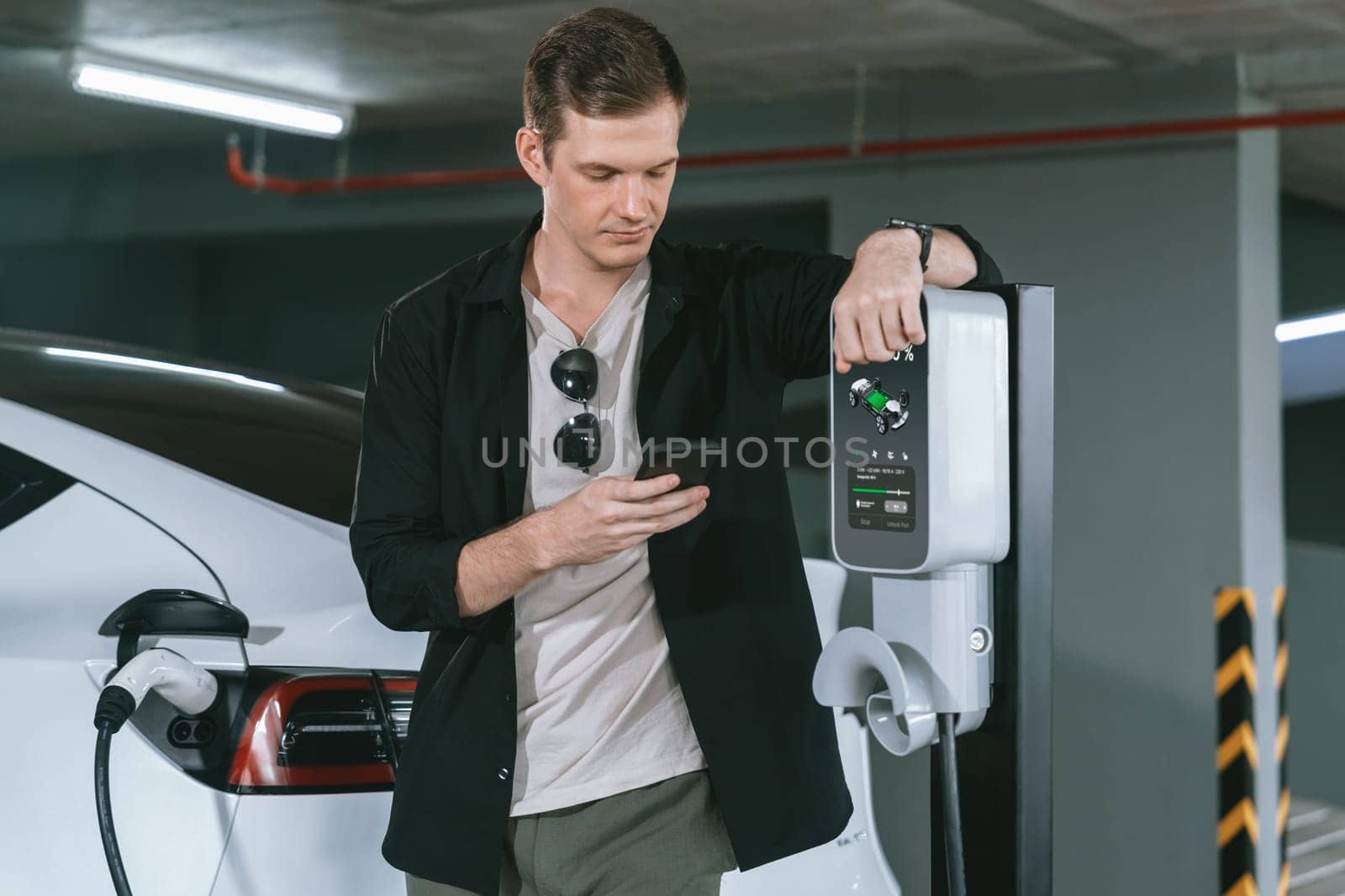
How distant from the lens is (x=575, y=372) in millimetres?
1353

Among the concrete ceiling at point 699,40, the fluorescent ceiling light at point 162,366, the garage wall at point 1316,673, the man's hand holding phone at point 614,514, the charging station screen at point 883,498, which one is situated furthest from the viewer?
the garage wall at point 1316,673

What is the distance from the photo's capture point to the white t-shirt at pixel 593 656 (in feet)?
4.38

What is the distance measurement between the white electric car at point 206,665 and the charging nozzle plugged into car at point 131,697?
0.03 m

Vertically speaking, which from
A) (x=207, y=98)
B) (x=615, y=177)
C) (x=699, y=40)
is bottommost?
(x=615, y=177)

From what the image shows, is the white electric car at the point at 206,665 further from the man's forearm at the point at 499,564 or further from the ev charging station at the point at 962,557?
the ev charging station at the point at 962,557

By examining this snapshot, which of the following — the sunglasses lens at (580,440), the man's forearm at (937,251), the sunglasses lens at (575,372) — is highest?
the man's forearm at (937,251)

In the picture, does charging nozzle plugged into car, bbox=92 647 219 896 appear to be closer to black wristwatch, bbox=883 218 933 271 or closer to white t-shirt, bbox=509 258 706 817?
white t-shirt, bbox=509 258 706 817

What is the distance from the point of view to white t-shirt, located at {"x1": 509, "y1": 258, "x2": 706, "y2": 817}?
1.33 meters

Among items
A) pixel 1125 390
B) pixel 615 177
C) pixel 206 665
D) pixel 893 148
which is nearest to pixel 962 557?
pixel 615 177

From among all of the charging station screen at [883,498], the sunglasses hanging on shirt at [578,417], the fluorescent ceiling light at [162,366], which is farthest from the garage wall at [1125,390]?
the sunglasses hanging on shirt at [578,417]

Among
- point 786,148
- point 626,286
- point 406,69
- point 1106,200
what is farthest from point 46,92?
point 626,286

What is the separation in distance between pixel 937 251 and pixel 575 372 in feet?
1.21

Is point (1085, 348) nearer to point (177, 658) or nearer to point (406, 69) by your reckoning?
point (406, 69)

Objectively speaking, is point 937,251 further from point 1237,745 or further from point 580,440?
point 1237,745
